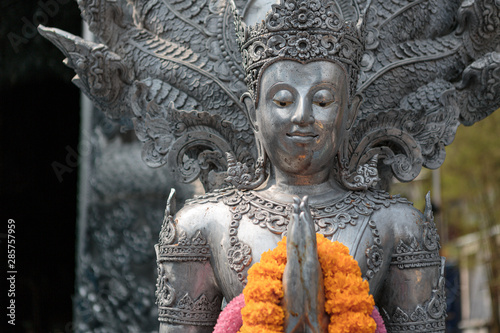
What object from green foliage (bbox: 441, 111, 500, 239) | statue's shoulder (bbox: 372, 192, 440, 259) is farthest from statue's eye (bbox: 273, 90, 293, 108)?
green foliage (bbox: 441, 111, 500, 239)

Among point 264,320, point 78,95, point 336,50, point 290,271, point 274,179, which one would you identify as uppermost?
point 78,95

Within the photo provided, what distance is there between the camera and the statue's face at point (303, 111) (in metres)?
4.02

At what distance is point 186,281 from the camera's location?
4191 mm

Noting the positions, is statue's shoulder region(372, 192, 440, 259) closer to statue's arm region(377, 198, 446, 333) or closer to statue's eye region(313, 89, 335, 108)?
statue's arm region(377, 198, 446, 333)

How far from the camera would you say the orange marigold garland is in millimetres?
3551

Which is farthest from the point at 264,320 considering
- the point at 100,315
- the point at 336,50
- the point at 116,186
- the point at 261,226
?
the point at 116,186

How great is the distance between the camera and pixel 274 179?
4.39m

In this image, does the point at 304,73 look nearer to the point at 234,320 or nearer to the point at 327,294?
the point at 327,294

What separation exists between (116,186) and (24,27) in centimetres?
212

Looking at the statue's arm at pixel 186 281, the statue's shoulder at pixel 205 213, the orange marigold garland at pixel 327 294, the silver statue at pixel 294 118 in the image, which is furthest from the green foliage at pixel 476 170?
the orange marigold garland at pixel 327 294

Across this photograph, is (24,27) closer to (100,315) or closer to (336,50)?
(100,315)

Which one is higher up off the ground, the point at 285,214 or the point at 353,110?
the point at 353,110

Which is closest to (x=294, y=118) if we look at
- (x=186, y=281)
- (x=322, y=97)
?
(x=322, y=97)

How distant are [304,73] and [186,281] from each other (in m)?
1.44
